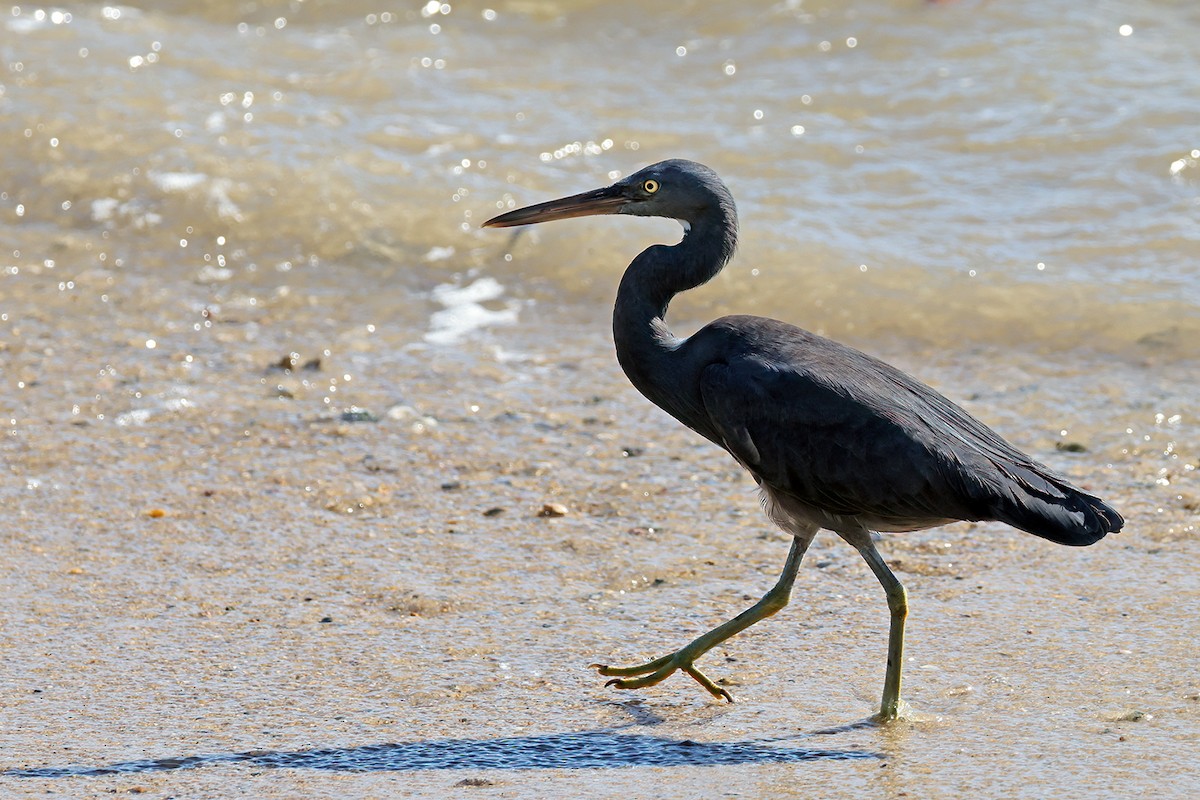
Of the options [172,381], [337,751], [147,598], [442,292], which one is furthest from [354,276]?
[337,751]

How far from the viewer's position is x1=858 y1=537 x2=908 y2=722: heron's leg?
13.7 feet

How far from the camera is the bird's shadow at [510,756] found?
3.82 meters

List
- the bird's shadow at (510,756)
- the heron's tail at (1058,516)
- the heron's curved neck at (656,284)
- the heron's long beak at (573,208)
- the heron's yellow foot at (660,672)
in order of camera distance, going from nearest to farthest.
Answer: the bird's shadow at (510,756)
the heron's tail at (1058,516)
the heron's yellow foot at (660,672)
the heron's curved neck at (656,284)
the heron's long beak at (573,208)

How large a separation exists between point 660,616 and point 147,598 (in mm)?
1678

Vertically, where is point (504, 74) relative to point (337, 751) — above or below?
above

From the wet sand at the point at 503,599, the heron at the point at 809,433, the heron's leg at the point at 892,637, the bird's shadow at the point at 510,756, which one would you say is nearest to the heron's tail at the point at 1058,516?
the heron at the point at 809,433

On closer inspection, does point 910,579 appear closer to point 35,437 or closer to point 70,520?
point 70,520

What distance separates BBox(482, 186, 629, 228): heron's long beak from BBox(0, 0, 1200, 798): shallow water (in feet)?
4.05

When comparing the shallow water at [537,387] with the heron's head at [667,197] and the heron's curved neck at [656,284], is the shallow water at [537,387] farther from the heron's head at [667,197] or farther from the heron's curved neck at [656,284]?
the heron's head at [667,197]

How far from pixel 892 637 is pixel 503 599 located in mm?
1369

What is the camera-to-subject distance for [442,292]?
8.05 metres

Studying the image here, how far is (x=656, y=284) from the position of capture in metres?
4.59

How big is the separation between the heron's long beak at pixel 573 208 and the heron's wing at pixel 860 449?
28.2 inches

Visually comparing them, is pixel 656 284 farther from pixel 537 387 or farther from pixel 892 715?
pixel 537 387
